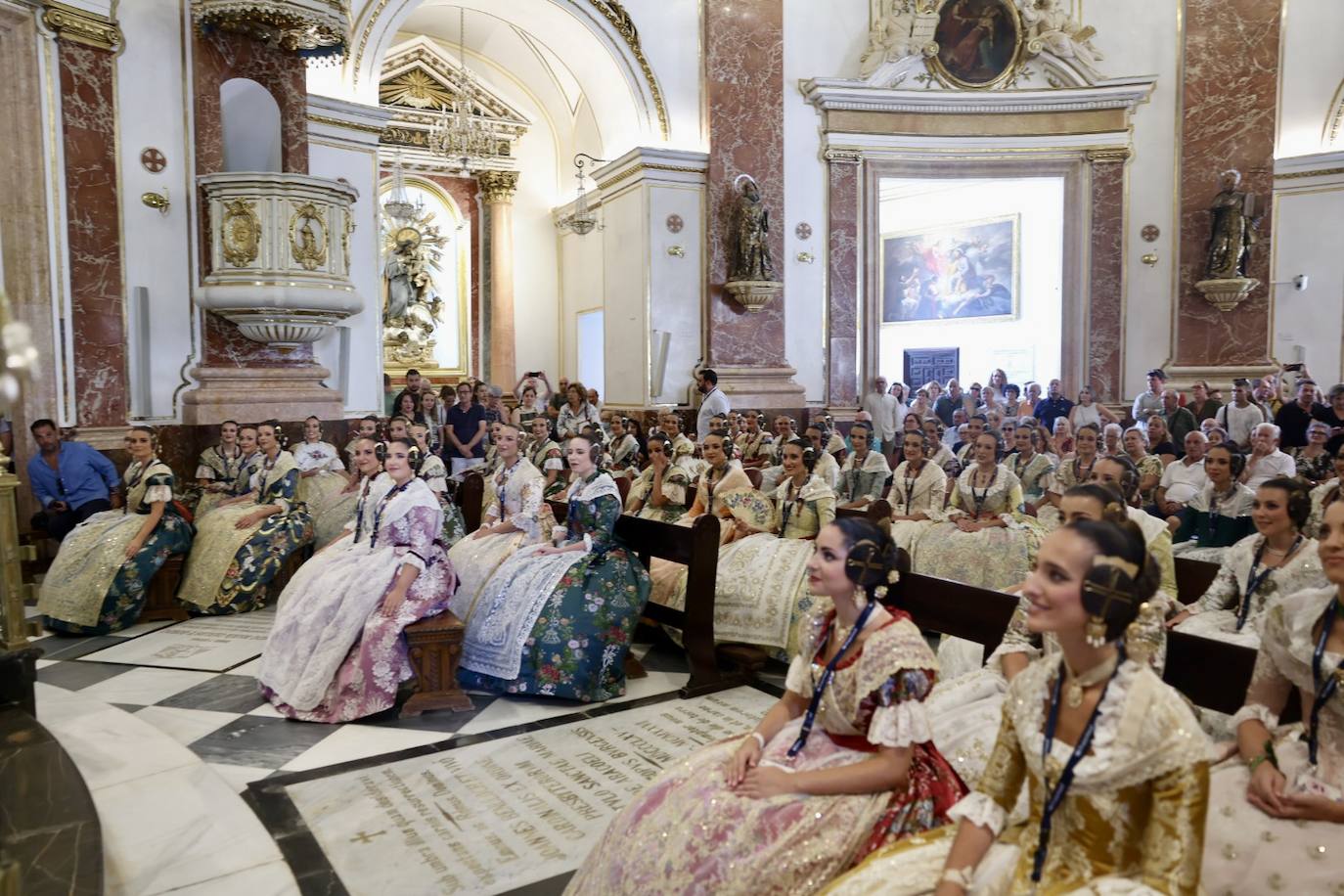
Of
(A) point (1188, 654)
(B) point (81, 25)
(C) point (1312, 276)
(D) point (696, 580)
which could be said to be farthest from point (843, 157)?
(A) point (1188, 654)

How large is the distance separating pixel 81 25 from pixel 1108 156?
1237 centimetres

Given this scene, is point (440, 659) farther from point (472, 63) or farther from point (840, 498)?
point (472, 63)

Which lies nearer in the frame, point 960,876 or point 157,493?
point 960,876

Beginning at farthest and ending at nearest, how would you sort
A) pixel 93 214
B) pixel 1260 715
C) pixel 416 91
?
pixel 416 91
pixel 93 214
pixel 1260 715

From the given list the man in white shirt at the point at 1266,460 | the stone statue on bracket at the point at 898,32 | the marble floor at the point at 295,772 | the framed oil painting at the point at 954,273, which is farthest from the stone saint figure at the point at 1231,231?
the marble floor at the point at 295,772

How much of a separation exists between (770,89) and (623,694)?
9.98m

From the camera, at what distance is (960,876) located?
2012 millimetres

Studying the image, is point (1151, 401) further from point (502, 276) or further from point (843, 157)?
point (502, 276)

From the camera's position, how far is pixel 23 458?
7879 millimetres

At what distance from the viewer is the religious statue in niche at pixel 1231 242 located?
1327 cm

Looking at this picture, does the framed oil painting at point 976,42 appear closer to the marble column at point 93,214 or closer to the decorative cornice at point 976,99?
the decorative cornice at point 976,99

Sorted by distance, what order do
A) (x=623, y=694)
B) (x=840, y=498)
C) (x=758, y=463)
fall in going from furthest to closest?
(x=758, y=463)
(x=840, y=498)
(x=623, y=694)

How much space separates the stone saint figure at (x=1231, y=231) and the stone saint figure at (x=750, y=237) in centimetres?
612

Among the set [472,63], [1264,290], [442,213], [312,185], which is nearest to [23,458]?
[312,185]
